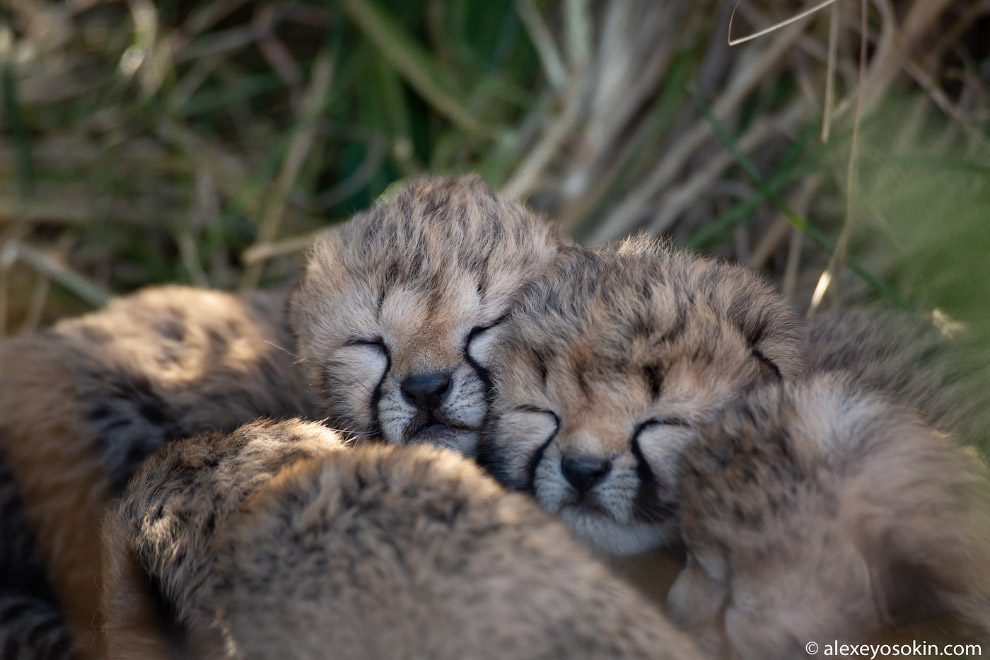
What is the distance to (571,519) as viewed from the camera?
6.84 feet

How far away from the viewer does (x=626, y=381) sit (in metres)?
2.06

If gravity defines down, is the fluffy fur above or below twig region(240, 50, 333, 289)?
below

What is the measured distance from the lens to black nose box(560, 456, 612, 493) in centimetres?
202

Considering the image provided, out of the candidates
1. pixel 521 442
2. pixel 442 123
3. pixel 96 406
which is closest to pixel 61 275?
pixel 96 406

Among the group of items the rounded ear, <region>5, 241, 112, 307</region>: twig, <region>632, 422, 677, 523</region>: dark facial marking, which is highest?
<region>5, 241, 112, 307</region>: twig

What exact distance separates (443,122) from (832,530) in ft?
11.4

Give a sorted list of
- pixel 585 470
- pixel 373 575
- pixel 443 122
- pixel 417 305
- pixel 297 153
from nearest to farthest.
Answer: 1. pixel 373 575
2. pixel 585 470
3. pixel 417 305
4. pixel 297 153
5. pixel 443 122

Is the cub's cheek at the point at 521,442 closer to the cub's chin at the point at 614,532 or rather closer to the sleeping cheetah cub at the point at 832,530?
the cub's chin at the point at 614,532

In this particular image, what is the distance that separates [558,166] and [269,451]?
263 cm

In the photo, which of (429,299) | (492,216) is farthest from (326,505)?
(492,216)

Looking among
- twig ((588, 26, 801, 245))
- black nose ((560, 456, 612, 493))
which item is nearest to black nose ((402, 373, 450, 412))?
black nose ((560, 456, 612, 493))

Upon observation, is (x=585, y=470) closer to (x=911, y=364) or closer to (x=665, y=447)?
(x=665, y=447)

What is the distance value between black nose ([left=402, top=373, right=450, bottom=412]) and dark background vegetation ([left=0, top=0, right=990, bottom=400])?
1.49 m

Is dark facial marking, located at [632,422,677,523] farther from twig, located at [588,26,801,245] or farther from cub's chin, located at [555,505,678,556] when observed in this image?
twig, located at [588,26,801,245]
